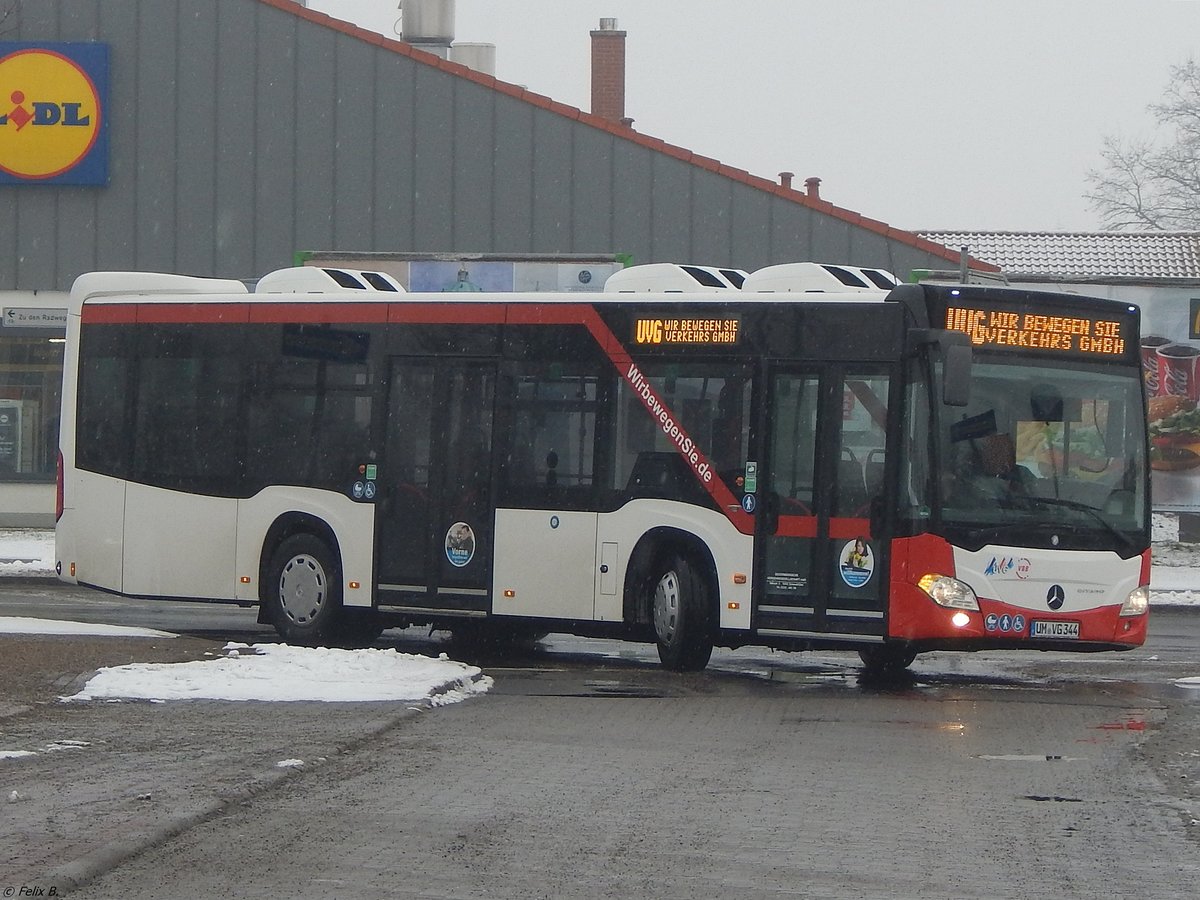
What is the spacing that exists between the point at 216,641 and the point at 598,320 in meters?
4.09

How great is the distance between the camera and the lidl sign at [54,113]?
98.5 feet

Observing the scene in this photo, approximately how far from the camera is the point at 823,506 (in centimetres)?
1405

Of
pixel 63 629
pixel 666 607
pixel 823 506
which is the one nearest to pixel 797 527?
pixel 823 506

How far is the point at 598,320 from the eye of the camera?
15195 mm

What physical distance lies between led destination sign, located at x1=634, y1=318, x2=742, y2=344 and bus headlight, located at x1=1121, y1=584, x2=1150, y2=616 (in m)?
3.45

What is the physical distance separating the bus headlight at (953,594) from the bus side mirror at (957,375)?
1282 mm

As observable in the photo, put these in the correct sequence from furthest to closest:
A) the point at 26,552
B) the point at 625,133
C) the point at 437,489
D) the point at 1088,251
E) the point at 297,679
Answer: the point at 1088,251 < the point at 625,133 < the point at 26,552 < the point at 437,489 < the point at 297,679

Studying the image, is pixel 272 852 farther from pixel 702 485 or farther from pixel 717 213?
pixel 717 213

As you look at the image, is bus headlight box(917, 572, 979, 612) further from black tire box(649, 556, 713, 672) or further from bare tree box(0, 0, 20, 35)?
bare tree box(0, 0, 20, 35)

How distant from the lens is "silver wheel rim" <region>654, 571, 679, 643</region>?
1458 cm

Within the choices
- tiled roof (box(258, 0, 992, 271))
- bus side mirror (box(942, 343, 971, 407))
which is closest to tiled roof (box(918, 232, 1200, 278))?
tiled roof (box(258, 0, 992, 271))

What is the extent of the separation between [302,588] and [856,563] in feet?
16.5

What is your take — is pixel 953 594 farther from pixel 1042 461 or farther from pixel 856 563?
pixel 1042 461

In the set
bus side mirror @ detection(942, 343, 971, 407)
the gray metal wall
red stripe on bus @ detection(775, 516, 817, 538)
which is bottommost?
red stripe on bus @ detection(775, 516, 817, 538)
